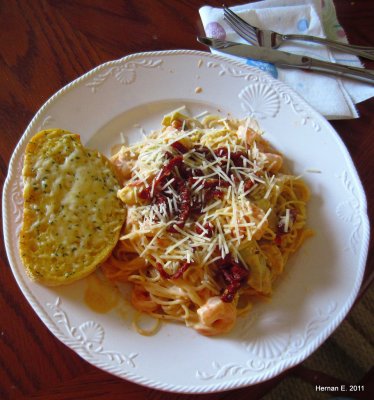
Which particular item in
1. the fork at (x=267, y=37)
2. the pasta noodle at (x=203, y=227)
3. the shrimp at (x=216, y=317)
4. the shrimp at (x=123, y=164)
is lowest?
the shrimp at (x=216, y=317)

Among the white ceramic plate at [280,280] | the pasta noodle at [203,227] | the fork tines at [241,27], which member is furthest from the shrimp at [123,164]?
the fork tines at [241,27]

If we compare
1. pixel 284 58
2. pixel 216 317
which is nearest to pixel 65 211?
pixel 216 317

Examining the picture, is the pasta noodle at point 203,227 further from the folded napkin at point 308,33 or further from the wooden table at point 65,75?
the folded napkin at point 308,33

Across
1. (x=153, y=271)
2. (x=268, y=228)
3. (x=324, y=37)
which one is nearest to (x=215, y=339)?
(x=153, y=271)

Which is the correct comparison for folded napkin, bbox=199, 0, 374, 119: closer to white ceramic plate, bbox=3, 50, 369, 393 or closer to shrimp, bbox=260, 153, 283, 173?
white ceramic plate, bbox=3, 50, 369, 393

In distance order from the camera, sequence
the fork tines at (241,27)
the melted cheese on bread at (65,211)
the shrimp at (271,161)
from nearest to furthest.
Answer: the melted cheese on bread at (65,211) < the shrimp at (271,161) < the fork tines at (241,27)

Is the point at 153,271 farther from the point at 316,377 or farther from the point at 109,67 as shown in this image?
the point at 316,377
